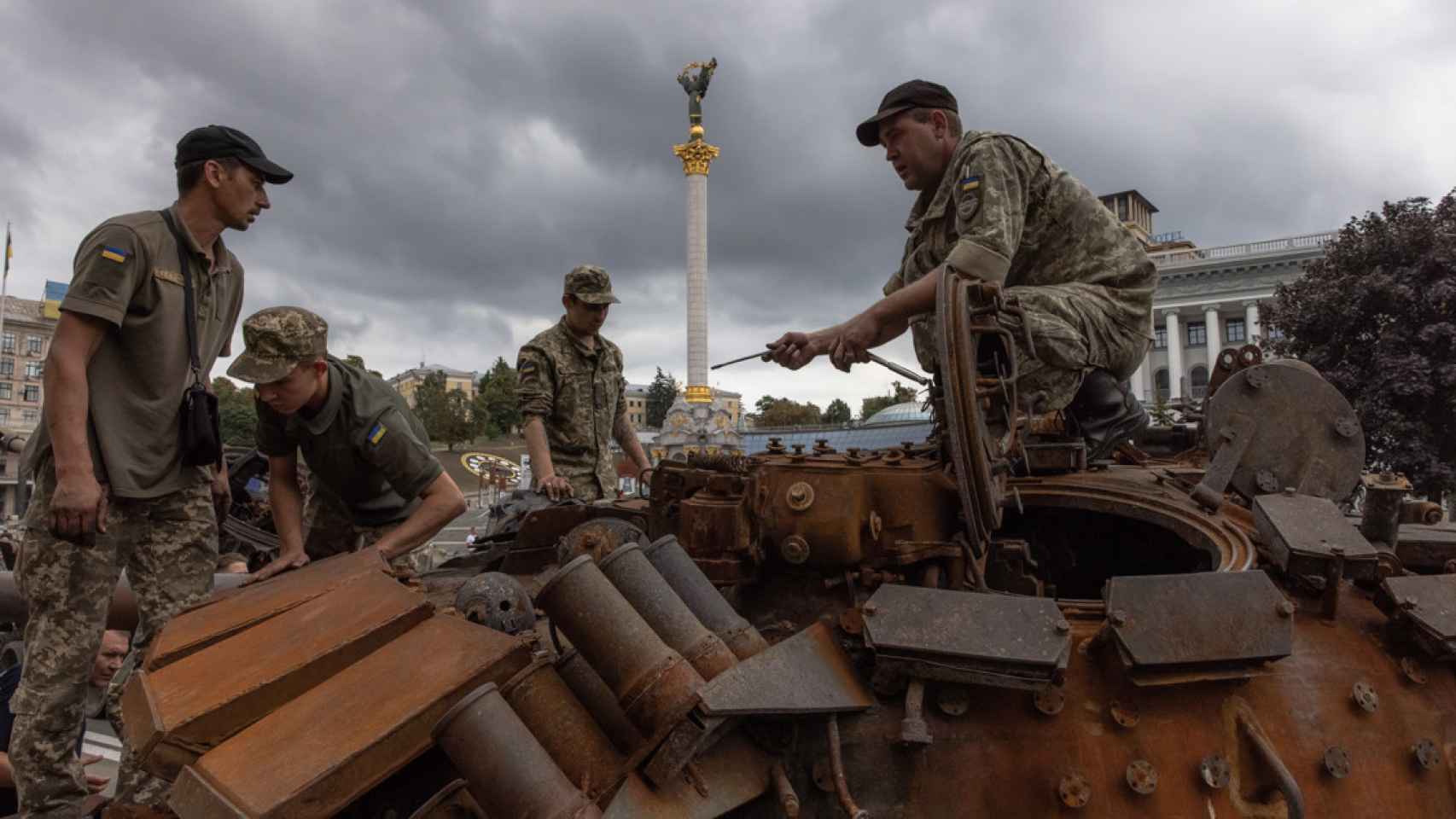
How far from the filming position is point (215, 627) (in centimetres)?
284

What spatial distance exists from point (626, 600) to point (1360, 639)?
6.86ft

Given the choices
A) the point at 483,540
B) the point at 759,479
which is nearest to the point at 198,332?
the point at 483,540

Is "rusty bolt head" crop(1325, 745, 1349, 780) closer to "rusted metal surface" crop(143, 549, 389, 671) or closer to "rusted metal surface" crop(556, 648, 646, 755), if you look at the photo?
"rusted metal surface" crop(556, 648, 646, 755)

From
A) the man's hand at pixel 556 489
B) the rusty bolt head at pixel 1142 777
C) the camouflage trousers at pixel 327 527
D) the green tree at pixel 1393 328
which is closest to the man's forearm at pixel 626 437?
the man's hand at pixel 556 489

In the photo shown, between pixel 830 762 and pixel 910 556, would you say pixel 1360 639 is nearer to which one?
pixel 910 556

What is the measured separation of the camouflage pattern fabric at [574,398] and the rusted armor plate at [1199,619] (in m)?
4.30

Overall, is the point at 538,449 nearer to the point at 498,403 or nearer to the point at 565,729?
the point at 565,729

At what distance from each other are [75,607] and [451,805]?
7.44 ft

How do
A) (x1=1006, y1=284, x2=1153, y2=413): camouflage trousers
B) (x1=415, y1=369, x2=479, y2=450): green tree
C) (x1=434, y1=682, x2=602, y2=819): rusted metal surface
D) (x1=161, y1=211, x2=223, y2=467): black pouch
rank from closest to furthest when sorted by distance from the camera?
(x1=434, y1=682, x2=602, y2=819): rusted metal surface < (x1=1006, y1=284, x2=1153, y2=413): camouflage trousers < (x1=161, y1=211, x2=223, y2=467): black pouch < (x1=415, y1=369, x2=479, y2=450): green tree

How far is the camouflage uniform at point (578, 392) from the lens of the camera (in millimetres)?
6410

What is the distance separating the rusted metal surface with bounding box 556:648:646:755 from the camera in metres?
2.32

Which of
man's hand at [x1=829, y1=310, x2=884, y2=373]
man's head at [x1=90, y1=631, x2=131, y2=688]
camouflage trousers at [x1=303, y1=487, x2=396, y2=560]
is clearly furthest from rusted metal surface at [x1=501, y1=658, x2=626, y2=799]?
man's head at [x1=90, y1=631, x2=131, y2=688]

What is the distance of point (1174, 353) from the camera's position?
52094 mm

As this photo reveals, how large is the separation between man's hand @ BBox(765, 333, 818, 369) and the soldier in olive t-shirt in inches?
60.6
